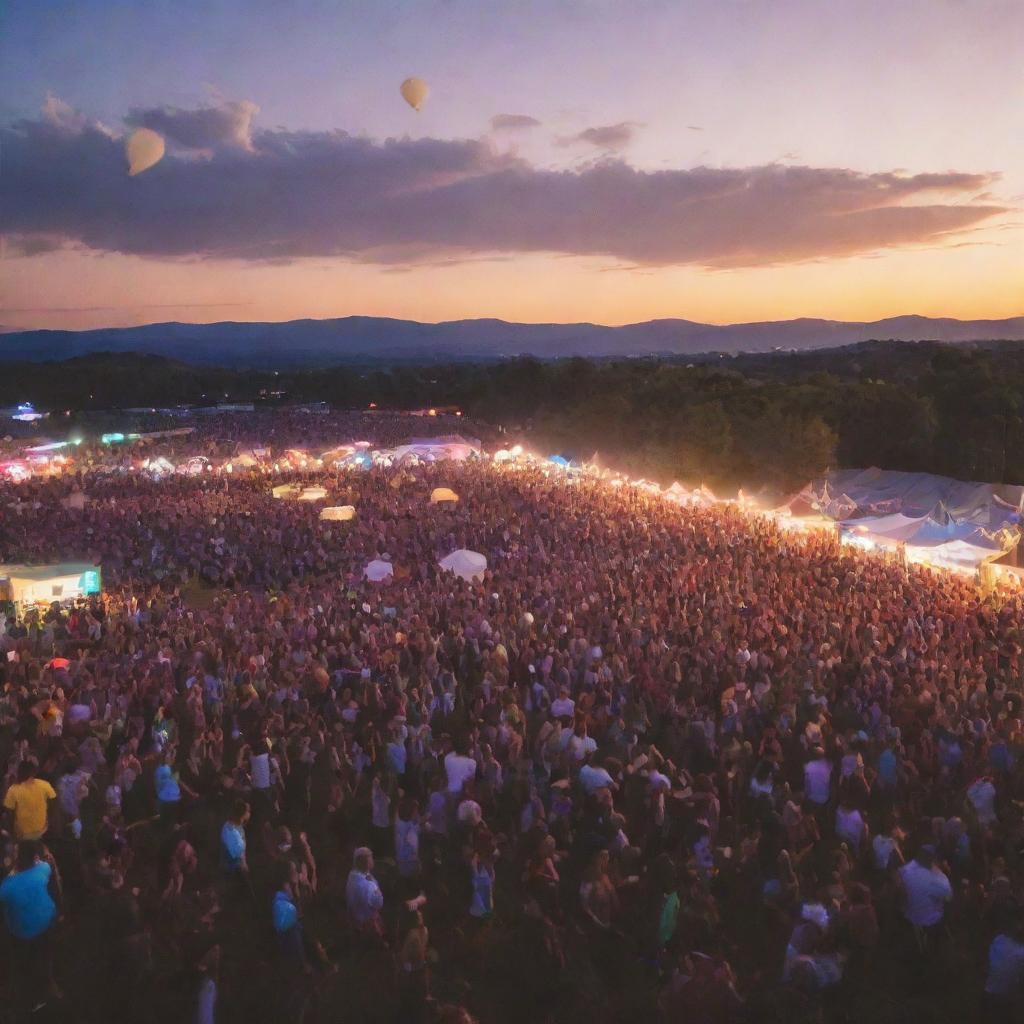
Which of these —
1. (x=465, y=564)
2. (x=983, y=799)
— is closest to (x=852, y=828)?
(x=983, y=799)

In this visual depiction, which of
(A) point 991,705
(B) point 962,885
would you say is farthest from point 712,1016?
(A) point 991,705

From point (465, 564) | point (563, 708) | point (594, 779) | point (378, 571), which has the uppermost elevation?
point (594, 779)

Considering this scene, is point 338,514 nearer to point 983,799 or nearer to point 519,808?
point 519,808

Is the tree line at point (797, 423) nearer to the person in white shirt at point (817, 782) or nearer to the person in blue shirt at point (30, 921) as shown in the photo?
the person in white shirt at point (817, 782)

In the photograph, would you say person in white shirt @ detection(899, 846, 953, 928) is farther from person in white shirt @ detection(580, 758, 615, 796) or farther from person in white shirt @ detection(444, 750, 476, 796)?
person in white shirt @ detection(444, 750, 476, 796)

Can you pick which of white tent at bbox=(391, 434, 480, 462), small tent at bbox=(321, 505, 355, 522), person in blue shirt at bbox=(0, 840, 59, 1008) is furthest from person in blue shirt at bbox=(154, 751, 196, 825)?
white tent at bbox=(391, 434, 480, 462)

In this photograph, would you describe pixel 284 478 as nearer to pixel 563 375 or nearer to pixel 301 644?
pixel 301 644
